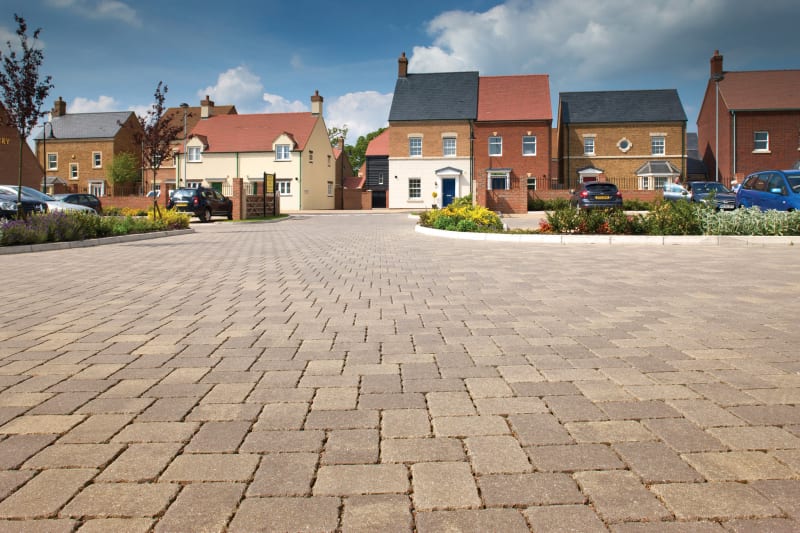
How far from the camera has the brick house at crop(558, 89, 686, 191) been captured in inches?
1914

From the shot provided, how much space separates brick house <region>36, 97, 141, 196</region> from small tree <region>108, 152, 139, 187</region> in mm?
1870

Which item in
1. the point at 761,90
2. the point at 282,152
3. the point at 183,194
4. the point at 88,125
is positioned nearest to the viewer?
the point at 183,194

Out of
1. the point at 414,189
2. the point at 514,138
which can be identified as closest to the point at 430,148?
the point at 414,189

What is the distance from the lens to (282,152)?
2024 inches

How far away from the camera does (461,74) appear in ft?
169

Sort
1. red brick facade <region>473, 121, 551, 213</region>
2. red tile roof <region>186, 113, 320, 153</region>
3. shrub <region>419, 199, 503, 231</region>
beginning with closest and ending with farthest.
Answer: shrub <region>419, 199, 503, 231</region>, red brick facade <region>473, 121, 551, 213</region>, red tile roof <region>186, 113, 320, 153</region>

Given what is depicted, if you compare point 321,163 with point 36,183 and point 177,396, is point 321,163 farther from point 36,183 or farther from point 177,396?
point 177,396

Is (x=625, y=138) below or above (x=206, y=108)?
below

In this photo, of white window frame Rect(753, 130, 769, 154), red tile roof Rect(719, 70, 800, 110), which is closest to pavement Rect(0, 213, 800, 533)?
white window frame Rect(753, 130, 769, 154)

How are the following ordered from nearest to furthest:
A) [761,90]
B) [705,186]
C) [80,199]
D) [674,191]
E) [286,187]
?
[705,186]
[80,199]
[674,191]
[761,90]
[286,187]

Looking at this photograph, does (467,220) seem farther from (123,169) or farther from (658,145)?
(123,169)

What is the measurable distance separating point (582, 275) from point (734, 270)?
2.64 m

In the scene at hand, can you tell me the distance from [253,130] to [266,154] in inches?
153

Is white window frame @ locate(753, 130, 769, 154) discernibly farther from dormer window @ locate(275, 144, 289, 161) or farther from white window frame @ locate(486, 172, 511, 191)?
dormer window @ locate(275, 144, 289, 161)
